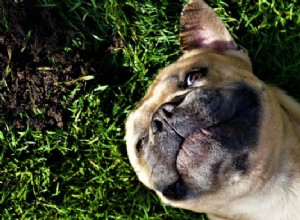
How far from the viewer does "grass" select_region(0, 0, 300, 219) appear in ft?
16.8

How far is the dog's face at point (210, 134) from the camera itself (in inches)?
137

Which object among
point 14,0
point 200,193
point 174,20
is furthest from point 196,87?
point 14,0

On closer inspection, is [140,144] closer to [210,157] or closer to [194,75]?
[194,75]

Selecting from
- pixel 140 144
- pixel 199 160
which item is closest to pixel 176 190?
pixel 199 160

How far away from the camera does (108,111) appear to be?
5.34 m

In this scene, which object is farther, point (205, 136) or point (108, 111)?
point (108, 111)

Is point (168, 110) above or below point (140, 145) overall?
above

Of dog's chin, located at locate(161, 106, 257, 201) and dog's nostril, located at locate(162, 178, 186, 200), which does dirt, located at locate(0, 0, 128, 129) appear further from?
dog's chin, located at locate(161, 106, 257, 201)

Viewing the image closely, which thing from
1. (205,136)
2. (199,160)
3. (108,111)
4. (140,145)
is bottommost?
(108,111)

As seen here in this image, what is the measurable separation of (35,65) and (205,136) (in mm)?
2129

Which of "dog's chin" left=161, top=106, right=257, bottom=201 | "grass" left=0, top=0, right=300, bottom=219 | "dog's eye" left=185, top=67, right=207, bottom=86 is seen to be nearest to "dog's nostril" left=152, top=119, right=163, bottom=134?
"dog's chin" left=161, top=106, right=257, bottom=201

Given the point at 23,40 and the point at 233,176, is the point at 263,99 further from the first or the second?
the point at 23,40

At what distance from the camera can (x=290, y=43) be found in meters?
5.09

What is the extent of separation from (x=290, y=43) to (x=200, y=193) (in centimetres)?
193
